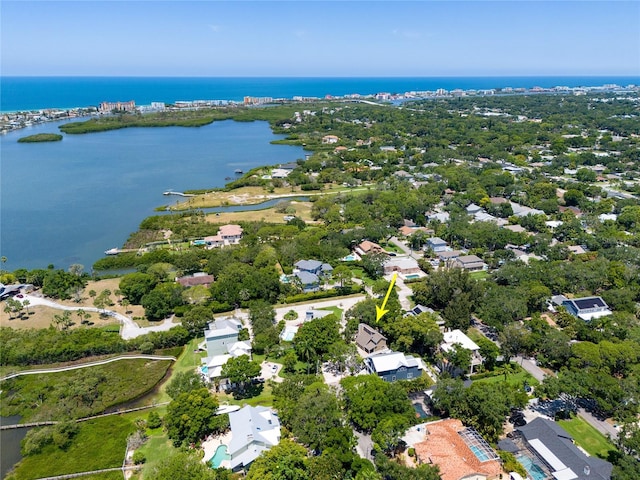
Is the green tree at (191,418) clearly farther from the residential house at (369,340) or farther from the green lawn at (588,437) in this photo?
the green lawn at (588,437)

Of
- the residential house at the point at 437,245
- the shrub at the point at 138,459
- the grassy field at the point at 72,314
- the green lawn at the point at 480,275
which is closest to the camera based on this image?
the shrub at the point at 138,459

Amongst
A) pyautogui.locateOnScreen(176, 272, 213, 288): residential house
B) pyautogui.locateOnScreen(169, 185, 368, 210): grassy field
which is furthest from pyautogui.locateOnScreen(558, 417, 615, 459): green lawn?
pyautogui.locateOnScreen(169, 185, 368, 210): grassy field

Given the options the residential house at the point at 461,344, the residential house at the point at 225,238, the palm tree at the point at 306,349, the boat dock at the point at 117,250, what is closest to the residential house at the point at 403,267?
the residential house at the point at 461,344

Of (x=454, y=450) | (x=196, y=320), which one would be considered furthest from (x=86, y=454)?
(x=454, y=450)

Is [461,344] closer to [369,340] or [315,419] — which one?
[369,340]

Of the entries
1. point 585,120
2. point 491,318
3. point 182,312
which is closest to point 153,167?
point 182,312

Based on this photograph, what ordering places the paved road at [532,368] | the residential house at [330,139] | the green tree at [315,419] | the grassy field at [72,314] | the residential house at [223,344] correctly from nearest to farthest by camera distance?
1. the green tree at [315,419]
2. the paved road at [532,368]
3. the residential house at [223,344]
4. the grassy field at [72,314]
5. the residential house at [330,139]
